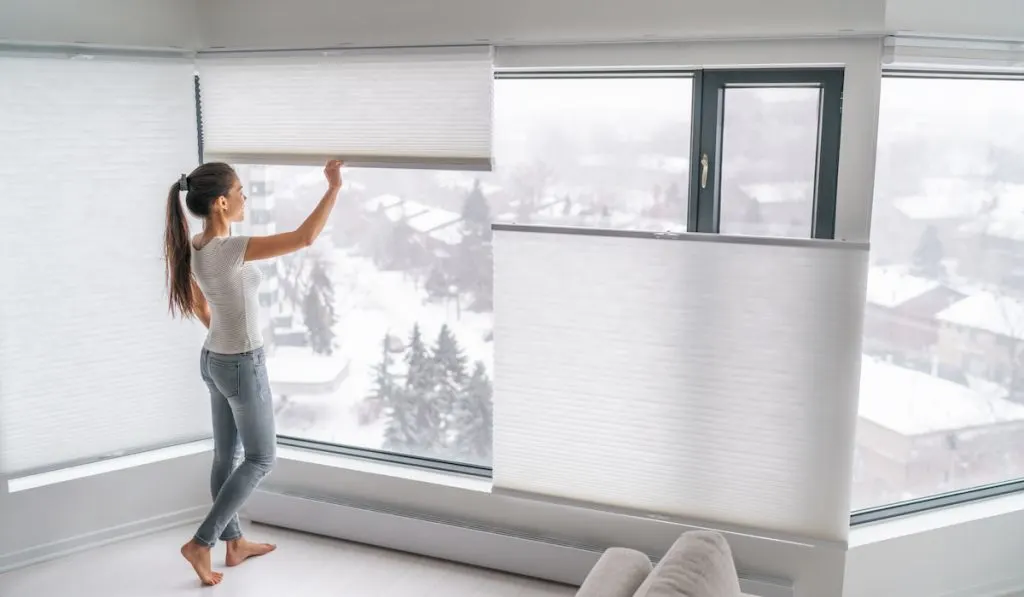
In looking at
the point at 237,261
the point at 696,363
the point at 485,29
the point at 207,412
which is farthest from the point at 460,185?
the point at 207,412

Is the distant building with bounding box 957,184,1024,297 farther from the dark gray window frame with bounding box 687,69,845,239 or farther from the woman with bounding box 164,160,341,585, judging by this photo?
the woman with bounding box 164,160,341,585

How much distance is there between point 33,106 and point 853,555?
3.42 m

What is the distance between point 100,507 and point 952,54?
3612mm

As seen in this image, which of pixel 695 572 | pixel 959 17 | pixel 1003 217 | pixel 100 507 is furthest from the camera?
pixel 100 507

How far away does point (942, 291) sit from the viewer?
3.18 m

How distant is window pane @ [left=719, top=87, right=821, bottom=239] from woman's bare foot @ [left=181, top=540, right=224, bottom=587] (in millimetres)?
2273

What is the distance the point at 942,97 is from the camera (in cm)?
305

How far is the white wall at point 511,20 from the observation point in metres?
2.78

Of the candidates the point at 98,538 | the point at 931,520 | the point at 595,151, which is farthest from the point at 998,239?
the point at 98,538

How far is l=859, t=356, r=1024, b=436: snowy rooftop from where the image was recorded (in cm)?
316

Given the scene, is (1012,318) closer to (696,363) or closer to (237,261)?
(696,363)

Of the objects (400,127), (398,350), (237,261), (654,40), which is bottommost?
(398,350)

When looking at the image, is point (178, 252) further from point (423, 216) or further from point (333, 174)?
point (423, 216)

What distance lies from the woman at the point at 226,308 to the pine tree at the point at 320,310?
494mm
